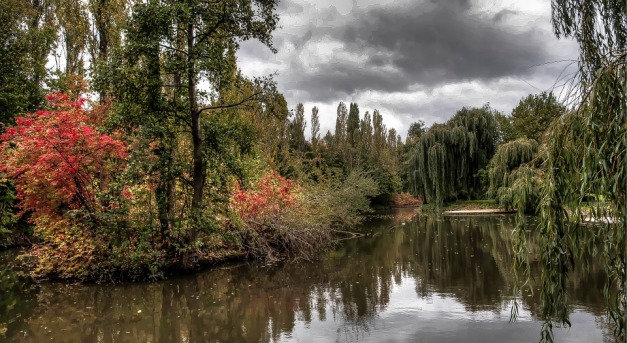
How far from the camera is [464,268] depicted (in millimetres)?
10805

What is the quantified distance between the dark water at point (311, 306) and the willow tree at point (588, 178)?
2463 mm

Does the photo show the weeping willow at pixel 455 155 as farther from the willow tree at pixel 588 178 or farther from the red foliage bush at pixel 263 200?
the willow tree at pixel 588 178

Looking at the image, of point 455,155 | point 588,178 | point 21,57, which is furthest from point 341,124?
point 588,178

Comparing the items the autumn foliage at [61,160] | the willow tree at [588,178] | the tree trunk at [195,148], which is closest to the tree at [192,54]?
the tree trunk at [195,148]

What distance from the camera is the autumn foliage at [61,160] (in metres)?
9.63

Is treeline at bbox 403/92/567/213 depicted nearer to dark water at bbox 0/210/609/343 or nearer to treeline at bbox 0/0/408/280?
dark water at bbox 0/210/609/343

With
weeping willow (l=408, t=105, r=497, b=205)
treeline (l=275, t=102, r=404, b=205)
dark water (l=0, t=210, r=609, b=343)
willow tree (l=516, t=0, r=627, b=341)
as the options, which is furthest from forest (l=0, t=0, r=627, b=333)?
treeline (l=275, t=102, r=404, b=205)

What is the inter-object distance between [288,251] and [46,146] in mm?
7209

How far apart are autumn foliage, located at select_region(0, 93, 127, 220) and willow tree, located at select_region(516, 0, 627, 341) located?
30.8 feet

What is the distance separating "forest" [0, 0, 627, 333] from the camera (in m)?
3.72

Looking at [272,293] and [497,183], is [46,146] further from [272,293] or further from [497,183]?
[497,183]

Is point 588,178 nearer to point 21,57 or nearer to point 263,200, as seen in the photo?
point 263,200

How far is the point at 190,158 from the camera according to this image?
459 inches

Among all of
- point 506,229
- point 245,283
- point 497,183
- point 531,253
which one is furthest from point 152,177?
point 497,183
